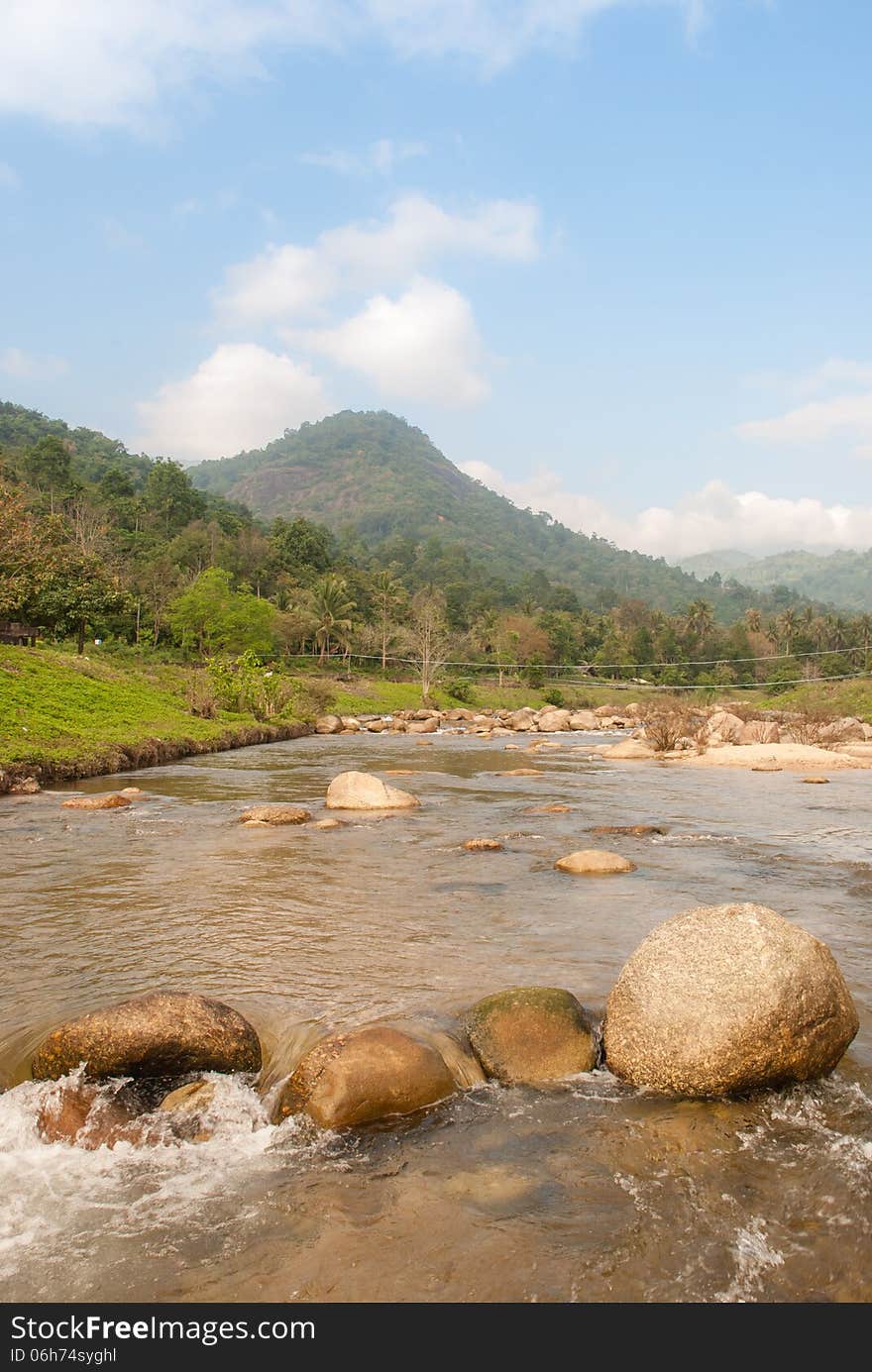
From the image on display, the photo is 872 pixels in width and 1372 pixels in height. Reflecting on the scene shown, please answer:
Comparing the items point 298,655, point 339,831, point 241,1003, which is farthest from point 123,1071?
point 298,655

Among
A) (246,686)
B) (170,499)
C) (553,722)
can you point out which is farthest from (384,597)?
(246,686)

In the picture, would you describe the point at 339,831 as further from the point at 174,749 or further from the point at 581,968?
the point at 174,749

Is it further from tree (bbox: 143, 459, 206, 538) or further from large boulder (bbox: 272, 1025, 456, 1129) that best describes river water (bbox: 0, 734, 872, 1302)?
tree (bbox: 143, 459, 206, 538)

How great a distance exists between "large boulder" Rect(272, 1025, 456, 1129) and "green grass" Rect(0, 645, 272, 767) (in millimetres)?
17306

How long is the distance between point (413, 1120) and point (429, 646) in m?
74.0

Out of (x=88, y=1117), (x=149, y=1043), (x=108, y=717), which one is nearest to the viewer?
(x=88, y=1117)

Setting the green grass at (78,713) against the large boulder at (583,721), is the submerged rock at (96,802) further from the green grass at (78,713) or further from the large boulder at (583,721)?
the large boulder at (583,721)

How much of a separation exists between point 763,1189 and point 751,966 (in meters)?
1.45

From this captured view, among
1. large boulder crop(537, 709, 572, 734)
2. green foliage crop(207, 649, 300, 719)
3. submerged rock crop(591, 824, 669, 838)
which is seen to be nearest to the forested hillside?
green foliage crop(207, 649, 300, 719)

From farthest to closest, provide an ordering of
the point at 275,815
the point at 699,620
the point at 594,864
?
the point at 699,620 → the point at 275,815 → the point at 594,864

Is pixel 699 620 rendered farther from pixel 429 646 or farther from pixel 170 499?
pixel 170 499

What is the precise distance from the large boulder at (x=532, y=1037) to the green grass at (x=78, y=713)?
57.2 feet

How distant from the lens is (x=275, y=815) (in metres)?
15.7

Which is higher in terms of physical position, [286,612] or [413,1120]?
[286,612]
